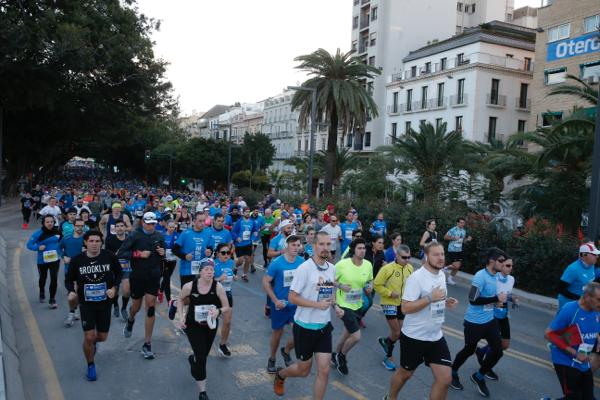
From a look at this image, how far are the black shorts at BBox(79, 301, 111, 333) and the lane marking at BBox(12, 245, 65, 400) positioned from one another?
2.29 ft

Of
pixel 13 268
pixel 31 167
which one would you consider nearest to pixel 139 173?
pixel 31 167

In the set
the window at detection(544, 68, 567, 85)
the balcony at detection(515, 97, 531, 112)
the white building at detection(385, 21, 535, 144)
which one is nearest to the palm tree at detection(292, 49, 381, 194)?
the window at detection(544, 68, 567, 85)

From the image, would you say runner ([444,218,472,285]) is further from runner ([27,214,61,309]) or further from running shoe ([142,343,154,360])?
runner ([27,214,61,309])

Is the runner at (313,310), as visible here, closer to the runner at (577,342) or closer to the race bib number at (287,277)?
the race bib number at (287,277)

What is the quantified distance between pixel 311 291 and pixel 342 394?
4.92 feet

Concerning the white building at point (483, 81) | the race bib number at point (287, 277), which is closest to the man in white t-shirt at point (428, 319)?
the race bib number at point (287, 277)

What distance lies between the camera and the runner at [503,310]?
6.09 m

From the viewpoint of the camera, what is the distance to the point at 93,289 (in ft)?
20.2

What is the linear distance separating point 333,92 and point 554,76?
1512 cm

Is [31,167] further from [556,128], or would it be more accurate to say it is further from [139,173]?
[556,128]

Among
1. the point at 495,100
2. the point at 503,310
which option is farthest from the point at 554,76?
the point at 503,310

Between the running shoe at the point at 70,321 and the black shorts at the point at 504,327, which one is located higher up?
the black shorts at the point at 504,327

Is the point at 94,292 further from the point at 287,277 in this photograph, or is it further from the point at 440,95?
the point at 440,95

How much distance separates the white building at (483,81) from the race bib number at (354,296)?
36.0m
